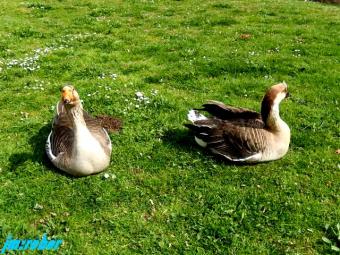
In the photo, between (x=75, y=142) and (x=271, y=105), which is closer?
(x=75, y=142)

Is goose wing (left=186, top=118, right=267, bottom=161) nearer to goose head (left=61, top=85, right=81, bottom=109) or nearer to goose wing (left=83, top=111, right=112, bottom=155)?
goose wing (left=83, top=111, right=112, bottom=155)

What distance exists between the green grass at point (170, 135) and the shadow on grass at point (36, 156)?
4 cm

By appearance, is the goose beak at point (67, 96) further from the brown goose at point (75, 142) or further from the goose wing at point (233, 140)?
the goose wing at point (233, 140)

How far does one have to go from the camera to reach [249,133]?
30.8 ft

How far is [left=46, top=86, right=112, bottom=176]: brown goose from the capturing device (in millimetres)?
8633

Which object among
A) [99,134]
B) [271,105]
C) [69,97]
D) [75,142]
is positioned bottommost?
[99,134]

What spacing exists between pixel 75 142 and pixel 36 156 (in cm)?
183

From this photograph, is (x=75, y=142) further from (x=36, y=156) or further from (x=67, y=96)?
(x=36, y=156)

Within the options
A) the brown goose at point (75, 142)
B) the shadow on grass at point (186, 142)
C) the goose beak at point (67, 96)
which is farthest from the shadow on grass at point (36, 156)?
the shadow on grass at point (186, 142)

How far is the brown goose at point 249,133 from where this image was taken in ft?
31.0

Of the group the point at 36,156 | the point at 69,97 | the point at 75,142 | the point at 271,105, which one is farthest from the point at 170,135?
the point at 69,97

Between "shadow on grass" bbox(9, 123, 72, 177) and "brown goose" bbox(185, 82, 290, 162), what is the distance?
341 cm

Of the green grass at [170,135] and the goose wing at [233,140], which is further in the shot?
the goose wing at [233,140]

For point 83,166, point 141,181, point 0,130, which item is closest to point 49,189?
point 83,166
